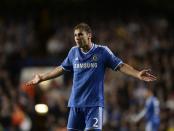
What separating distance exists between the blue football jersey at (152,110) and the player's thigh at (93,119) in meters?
7.82

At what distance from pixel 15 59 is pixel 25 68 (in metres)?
0.49

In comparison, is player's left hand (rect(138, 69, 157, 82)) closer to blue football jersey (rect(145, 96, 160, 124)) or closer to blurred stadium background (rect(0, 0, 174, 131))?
blurred stadium background (rect(0, 0, 174, 131))

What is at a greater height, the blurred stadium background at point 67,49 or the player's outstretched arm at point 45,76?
the blurred stadium background at point 67,49

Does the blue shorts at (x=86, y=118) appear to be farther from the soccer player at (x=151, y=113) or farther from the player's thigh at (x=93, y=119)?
the soccer player at (x=151, y=113)

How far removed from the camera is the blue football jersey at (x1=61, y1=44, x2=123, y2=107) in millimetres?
9539

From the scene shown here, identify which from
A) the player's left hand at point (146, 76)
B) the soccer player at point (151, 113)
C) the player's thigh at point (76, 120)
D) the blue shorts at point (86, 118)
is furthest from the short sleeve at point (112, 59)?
the soccer player at point (151, 113)

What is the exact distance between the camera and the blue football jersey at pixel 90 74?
376 inches

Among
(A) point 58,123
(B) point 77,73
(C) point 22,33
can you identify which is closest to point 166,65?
(A) point 58,123

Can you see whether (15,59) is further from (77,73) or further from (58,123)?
(77,73)

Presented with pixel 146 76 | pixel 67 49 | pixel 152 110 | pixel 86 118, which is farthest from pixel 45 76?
pixel 67 49

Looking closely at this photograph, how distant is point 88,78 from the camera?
9.55 metres

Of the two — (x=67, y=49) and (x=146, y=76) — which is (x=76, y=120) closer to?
(x=146, y=76)

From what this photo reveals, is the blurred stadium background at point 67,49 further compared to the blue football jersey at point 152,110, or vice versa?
the blurred stadium background at point 67,49

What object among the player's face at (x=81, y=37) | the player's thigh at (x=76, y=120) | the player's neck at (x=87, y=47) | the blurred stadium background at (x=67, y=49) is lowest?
the player's thigh at (x=76, y=120)
